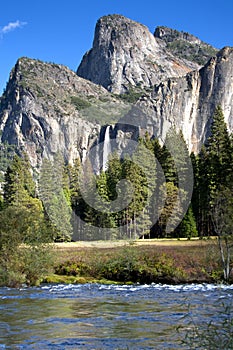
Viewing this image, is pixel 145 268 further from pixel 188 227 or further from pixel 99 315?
pixel 188 227

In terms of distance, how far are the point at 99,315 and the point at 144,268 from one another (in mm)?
15129

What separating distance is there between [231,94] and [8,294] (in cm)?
16338

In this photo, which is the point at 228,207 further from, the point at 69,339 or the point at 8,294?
the point at 69,339

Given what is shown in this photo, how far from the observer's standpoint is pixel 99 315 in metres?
20.1

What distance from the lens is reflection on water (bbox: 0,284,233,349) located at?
15.1 metres

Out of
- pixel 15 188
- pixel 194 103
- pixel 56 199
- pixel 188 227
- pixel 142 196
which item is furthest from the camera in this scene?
pixel 194 103

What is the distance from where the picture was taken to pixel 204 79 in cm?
18288

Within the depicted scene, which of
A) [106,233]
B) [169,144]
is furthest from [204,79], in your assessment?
[106,233]

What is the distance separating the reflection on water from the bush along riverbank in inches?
135

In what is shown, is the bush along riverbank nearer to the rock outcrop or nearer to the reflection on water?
the reflection on water

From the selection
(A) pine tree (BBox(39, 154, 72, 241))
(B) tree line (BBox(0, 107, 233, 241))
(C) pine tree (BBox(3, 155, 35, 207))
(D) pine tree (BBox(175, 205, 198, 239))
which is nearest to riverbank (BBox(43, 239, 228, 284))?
(D) pine tree (BBox(175, 205, 198, 239))

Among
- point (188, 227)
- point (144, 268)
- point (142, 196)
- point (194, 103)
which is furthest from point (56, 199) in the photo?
point (194, 103)

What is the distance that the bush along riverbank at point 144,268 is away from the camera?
33.3 metres

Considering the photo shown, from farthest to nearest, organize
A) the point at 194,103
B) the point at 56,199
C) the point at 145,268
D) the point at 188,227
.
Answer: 1. the point at 194,103
2. the point at 56,199
3. the point at 188,227
4. the point at 145,268
